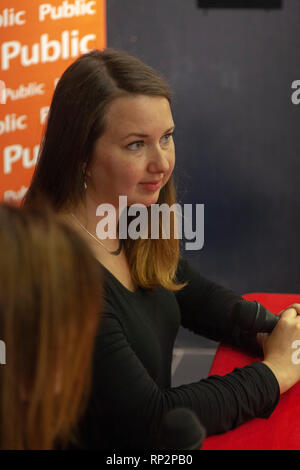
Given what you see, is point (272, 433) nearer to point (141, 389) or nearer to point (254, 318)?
point (141, 389)

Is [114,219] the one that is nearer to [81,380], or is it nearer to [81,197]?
[81,197]

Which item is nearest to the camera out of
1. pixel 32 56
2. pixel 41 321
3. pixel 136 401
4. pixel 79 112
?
pixel 41 321

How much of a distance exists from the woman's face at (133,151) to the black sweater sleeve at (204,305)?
0.34 meters

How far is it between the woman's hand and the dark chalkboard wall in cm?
164

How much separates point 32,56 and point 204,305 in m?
1.66

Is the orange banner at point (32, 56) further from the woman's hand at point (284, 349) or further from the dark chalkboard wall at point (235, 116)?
the woman's hand at point (284, 349)

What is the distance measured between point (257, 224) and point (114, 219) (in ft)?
6.25

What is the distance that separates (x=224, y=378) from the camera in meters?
0.95

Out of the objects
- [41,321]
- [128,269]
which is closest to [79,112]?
[128,269]

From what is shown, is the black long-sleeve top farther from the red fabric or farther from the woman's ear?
the woman's ear

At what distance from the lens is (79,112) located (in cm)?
101

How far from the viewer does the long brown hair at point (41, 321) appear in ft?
1.55

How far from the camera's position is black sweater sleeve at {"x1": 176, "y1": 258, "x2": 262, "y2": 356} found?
4.21ft

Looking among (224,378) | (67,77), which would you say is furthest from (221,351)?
(67,77)
